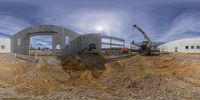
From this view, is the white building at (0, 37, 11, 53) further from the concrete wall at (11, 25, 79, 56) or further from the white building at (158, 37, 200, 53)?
the white building at (158, 37, 200, 53)

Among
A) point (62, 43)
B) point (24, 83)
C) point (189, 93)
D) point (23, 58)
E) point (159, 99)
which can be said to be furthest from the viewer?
point (62, 43)

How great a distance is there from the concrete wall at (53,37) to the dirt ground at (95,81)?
7.65 meters

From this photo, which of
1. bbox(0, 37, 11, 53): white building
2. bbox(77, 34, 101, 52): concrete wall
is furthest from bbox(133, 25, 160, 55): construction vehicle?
bbox(0, 37, 11, 53): white building

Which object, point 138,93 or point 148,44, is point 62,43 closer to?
point 148,44

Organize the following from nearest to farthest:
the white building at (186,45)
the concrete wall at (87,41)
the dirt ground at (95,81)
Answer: the dirt ground at (95,81), the concrete wall at (87,41), the white building at (186,45)

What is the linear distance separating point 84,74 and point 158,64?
9673 mm

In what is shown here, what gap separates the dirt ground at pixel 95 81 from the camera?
733 inches

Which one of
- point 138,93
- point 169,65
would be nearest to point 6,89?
point 138,93

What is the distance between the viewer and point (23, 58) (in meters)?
36.2

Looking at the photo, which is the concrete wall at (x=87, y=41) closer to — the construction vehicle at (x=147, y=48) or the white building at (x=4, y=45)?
the construction vehicle at (x=147, y=48)

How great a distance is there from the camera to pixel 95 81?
2584cm

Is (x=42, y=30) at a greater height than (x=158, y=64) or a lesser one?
greater

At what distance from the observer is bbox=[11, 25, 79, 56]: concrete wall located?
43.8 m

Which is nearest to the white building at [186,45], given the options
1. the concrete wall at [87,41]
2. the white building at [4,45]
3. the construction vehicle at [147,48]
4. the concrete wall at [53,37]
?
the construction vehicle at [147,48]
